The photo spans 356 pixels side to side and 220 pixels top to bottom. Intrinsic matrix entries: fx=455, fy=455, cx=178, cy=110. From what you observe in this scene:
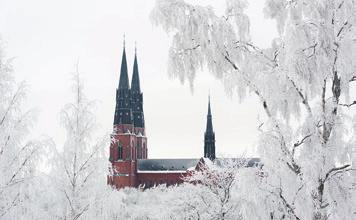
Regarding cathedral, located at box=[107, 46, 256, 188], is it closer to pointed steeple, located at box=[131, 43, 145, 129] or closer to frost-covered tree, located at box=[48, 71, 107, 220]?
pointed steeple, located at box=[131, 43, 145, 129]

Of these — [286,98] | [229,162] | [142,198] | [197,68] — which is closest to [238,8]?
[197,68]

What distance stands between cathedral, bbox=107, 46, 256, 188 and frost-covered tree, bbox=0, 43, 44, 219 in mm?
73302

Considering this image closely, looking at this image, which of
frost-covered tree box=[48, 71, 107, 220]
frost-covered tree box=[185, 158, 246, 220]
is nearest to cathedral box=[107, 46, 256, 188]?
frost-covered tree box=[185, 158, 246, 220]

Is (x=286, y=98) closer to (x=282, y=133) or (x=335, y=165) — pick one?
(x=282, y=133)

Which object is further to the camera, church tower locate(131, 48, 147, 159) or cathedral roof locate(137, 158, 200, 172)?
cathedral roof locate(137, 158, 200, 172)

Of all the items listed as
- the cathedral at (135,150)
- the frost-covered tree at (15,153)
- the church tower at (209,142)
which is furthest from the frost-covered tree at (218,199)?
the church tower at (209,142)

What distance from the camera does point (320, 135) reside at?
7516 millimetres

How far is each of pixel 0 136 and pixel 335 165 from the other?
730cm

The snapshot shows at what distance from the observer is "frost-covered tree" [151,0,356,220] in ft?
23.7

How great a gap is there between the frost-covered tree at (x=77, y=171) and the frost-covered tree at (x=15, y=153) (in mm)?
1679

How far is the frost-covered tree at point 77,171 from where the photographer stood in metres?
12.7

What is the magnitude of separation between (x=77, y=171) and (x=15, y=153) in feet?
7.90

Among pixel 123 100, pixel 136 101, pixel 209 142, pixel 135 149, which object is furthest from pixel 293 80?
pixel 135 149

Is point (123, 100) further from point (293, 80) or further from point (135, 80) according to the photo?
point (293, 80)
